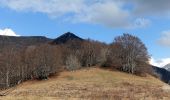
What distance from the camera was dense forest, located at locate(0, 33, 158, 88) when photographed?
12322 centimetres

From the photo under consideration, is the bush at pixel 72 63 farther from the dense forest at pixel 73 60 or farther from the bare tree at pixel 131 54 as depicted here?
the bare tree at pixel 131 54

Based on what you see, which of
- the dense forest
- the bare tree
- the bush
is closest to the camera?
the dense forest

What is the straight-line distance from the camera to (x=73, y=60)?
5320 inches

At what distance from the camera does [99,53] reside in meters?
143

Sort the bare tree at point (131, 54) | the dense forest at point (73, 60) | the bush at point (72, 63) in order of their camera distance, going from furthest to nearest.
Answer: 1. the bush at point (72, 63)
2. the bare tree at point (131, 54)
3. the dense forest at point (73, 60)

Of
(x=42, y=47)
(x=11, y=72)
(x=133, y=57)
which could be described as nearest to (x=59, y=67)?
(x=42, y=47)

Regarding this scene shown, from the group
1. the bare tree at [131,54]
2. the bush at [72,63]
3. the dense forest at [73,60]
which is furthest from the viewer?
the bush at [72,63]

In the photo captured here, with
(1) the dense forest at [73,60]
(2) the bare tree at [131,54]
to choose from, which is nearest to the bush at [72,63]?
(1) the dense forest at [73,60]

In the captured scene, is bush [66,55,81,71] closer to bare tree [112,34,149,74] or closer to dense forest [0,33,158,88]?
dense forest [0,33,158,88]

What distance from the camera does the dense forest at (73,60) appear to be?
404ft

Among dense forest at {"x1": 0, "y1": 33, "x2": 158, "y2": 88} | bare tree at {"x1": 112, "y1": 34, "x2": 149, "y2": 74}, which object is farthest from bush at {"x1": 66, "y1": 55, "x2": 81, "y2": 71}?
bare tree at {"x1": 112, "y1": 34, "x2": 149, "y2": 74}

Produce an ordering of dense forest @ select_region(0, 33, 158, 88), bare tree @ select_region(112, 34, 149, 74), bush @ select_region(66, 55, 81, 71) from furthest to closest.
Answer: bush @ select_region(66, 55, 81, 71) < bare tree @ select_region(112, 34, 149, 74) < dense forest @ select_region(0, 33, 158, 88)

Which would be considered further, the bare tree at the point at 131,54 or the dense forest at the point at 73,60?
the bare tree at the point at 131,54

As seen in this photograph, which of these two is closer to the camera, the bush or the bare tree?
the bare tree
